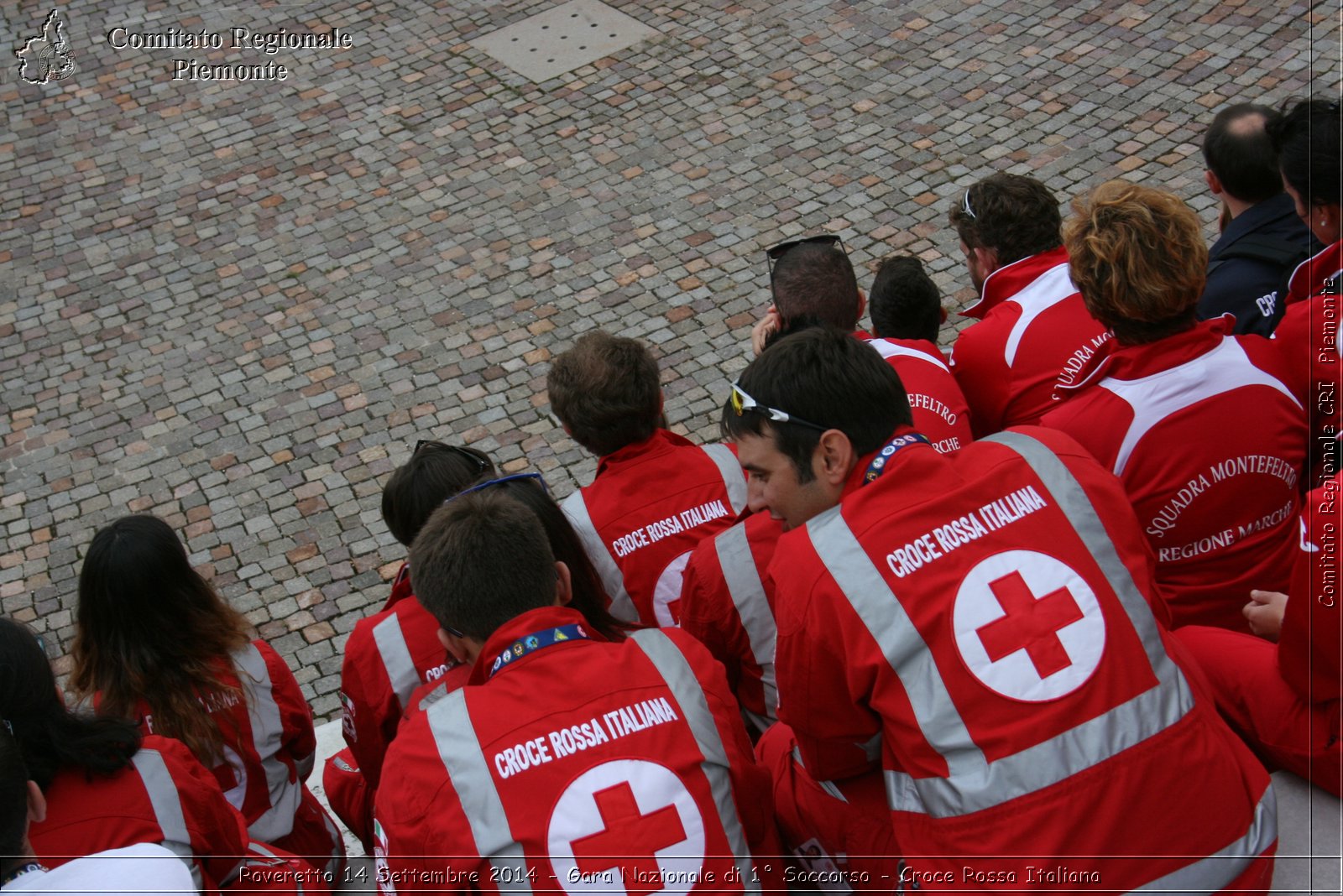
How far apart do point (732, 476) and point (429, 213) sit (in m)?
5.19

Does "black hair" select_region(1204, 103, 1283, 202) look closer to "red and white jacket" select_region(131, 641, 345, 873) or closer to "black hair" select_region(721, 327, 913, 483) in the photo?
"black hair" select_region(721, 327, 913, 483)

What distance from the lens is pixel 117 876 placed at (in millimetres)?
2465

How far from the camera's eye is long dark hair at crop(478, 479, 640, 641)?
11.1 feet

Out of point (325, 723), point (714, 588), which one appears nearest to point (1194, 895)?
point (714, 588)

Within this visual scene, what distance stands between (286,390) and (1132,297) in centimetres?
526

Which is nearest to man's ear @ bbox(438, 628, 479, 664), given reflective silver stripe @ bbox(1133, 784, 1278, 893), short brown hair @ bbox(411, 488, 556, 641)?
short brown hair @ bbox(411, 488, 556, 641)

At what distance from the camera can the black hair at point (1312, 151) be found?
3.60m

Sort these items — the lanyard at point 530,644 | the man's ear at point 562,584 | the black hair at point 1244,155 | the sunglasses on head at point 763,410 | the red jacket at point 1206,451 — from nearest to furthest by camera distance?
1. the lanyard at point 530,644
2. the sunglasses on head at point 763,410
3. the man's ear at point 562,584
4. the red jacket at point 1206,451
5. the black hair at point 1244,155

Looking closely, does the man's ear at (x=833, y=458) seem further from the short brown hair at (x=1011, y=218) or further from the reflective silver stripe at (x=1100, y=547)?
the short brown hair at (x=1011, y=218)

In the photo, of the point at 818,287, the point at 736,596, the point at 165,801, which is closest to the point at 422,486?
the point at 736,596

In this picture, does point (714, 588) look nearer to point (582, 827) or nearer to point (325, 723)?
point (582, 827)

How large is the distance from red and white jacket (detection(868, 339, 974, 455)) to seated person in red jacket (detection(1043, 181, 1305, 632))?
1.68ft

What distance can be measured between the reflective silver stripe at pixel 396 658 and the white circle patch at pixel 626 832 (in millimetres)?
1328

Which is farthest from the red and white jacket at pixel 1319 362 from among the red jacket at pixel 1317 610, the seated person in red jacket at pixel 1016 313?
the red jacket at pixel 1317 610
